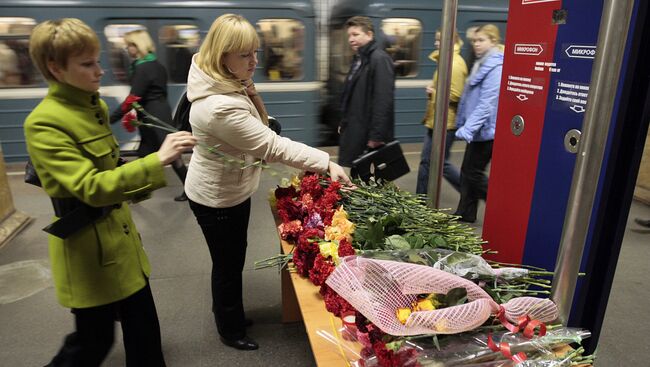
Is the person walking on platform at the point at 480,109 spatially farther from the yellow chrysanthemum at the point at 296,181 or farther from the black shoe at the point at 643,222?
the yellow chrysanthemum at the point at 296,181

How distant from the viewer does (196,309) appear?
9.37ft

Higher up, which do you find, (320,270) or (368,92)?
(368,92)

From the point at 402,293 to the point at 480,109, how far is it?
2.71 meters

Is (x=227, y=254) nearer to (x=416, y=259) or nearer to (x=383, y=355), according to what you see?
(x=416, y=259)

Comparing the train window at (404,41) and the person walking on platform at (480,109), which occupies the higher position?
the train window at (404,41)

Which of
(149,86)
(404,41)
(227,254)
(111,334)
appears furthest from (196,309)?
(404,41)

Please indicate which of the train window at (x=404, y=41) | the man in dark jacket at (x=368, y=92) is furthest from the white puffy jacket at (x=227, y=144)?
the train window at (x=404, y=41)

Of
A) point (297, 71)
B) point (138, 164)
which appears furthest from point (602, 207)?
point (297, 71)

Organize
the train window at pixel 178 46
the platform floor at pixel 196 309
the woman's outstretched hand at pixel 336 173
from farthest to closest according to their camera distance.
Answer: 1. the train window at pixel 178 46
2. the platform floor at pixel 196 309
3. the woman's outstretched hand at pixel 336 173

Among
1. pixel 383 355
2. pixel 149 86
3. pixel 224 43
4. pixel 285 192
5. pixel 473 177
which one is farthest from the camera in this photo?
pixel 149 86

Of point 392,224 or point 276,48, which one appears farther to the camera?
point 276,48

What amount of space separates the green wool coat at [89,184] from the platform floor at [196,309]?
2.76 ft

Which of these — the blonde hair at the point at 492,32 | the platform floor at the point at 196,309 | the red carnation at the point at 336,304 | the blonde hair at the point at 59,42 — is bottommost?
the platform floor at the point at 196,309

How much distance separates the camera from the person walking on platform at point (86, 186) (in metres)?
1.34
